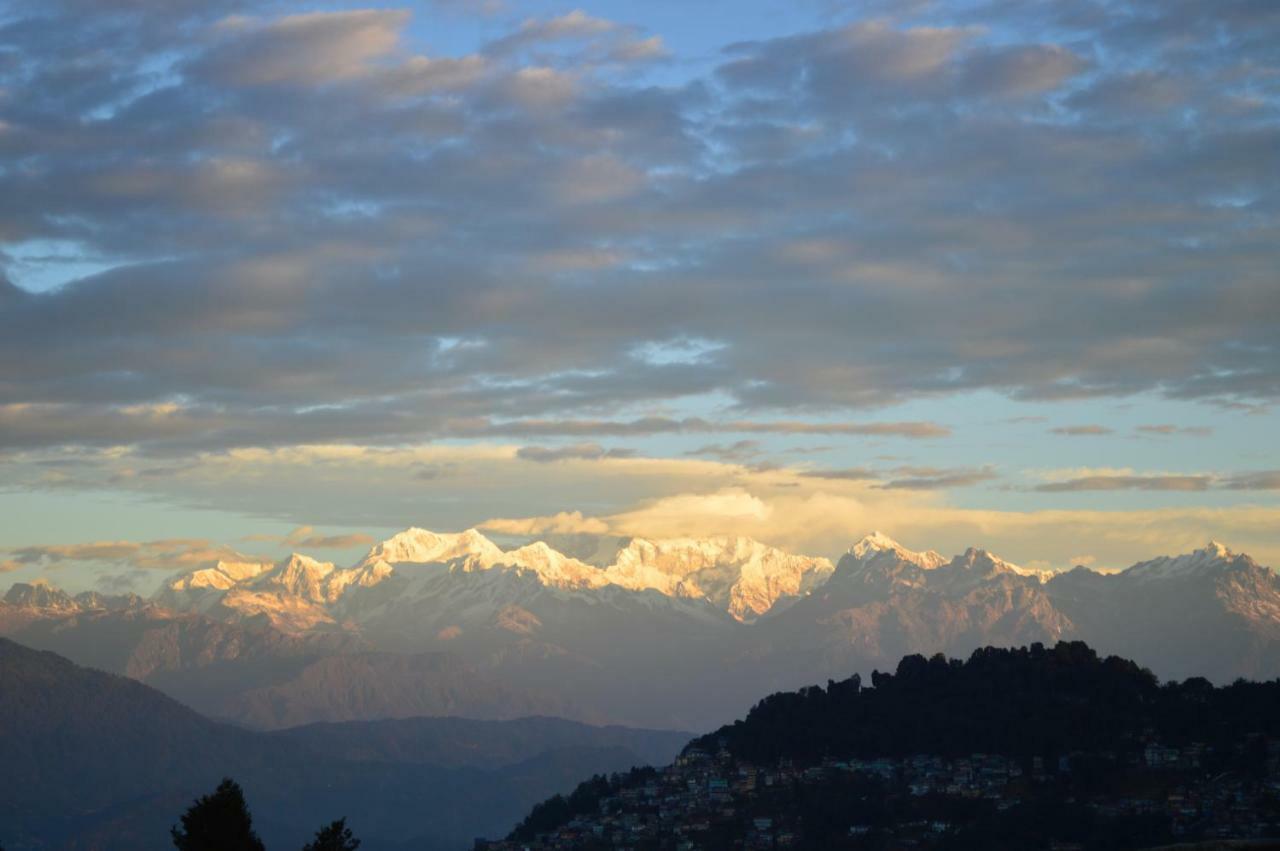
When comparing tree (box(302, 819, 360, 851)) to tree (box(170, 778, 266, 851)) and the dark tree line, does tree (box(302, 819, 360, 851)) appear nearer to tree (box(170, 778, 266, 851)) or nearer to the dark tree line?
the dark tree line

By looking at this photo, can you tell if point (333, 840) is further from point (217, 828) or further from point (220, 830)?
point (217, 828)

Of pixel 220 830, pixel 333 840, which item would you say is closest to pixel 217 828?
pixel 220 830

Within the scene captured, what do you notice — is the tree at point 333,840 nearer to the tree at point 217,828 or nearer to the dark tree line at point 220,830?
the dark tree line at point 220,830

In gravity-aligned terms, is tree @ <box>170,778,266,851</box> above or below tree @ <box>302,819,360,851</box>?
above

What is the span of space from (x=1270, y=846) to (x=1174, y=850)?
8.47 m

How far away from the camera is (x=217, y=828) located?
120 m

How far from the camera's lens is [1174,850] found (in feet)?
527

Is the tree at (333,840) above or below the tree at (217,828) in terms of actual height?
below

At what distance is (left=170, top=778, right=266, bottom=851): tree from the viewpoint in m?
119

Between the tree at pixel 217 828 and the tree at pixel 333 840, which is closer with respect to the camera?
the tree at pixel 217 828

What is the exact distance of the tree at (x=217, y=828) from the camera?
11912 cm

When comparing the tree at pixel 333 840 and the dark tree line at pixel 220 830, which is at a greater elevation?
the dark tree line at pixel 220 830

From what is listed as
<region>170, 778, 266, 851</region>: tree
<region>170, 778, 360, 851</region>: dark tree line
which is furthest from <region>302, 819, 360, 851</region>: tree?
<region>170, 778, 266, 851</region>: tree

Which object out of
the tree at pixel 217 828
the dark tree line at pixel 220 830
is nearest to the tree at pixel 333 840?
the dark tree line at pixel 220 830
